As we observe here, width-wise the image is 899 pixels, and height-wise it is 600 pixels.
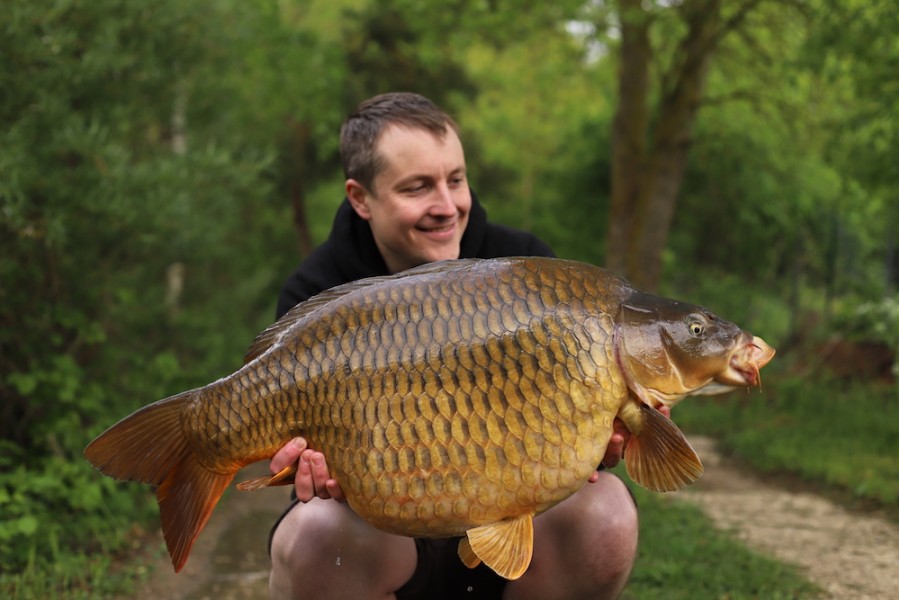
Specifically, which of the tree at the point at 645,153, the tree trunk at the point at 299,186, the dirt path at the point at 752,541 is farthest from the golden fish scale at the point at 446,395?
the tree trunk at the point at 299,186

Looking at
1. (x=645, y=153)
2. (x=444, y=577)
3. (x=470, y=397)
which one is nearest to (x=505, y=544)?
(x=470, y=397)

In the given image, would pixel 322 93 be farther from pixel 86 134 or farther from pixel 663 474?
pixel 663 474

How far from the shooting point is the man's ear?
222 centimetres

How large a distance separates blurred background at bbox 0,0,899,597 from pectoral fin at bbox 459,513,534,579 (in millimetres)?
1799

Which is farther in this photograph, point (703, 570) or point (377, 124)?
point (703, 570)

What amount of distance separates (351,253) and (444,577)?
80cm

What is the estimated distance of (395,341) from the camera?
1592 mm

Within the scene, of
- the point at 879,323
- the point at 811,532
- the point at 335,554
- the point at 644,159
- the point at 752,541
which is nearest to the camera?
the point at 335,554

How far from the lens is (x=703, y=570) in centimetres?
286

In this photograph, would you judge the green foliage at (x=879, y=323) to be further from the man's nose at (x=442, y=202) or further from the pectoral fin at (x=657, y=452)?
the pectoral fin at (x=657, y=452)

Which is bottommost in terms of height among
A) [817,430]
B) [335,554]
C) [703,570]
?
[817,430]

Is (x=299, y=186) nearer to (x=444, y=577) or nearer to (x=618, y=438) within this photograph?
(x=444, y=577)

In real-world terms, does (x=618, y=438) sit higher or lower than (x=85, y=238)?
higher

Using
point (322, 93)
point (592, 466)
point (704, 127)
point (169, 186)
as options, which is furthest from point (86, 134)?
point (704, 127)
